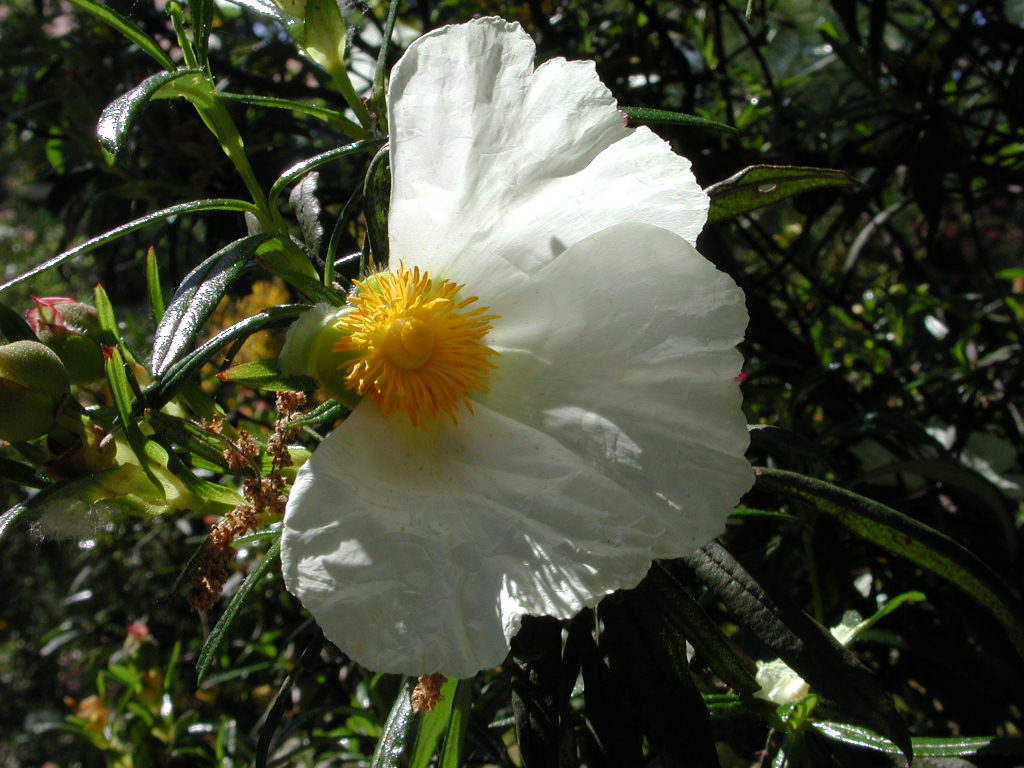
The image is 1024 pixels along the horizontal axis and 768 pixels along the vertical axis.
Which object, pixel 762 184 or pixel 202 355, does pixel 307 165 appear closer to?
pixel 202 355

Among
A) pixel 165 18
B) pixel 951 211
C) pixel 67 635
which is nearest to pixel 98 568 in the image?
pixel 67 635

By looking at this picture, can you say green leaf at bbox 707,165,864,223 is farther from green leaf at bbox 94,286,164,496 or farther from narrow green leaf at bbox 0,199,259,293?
green leaf at bbox 94,286,164,496

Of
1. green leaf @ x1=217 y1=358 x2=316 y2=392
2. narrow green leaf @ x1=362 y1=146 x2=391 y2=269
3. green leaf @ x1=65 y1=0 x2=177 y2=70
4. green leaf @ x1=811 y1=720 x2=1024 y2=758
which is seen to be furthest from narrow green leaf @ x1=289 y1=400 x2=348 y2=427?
green leaf @ x1=811 y1=720 x2=1024 y2=758

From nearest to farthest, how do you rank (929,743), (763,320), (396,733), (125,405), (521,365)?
(125,405) → (521,365) → (396,733) → (929,743) → (763,320)

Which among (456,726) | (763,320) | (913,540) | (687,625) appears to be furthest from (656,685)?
(763,320)

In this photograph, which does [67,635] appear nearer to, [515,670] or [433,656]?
[515,670]

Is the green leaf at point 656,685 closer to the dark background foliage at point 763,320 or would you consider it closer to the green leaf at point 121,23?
the dark background foliage at point 763,320
